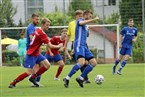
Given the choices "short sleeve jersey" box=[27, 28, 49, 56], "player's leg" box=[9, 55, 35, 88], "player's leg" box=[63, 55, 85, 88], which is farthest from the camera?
"player's leg" box=[9, 55, 35, 88]

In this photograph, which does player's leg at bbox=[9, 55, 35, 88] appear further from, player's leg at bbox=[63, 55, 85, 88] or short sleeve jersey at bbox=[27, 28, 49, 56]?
player's leg at bbox=[63, 55, 85, 88]

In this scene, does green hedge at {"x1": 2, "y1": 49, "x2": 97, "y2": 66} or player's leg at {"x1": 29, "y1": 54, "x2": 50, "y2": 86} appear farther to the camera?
green hedge at {"x1": 2, "y1": 49, "x2": 97, "y2": 66}

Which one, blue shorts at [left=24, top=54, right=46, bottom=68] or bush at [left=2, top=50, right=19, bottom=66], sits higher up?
blue shorts at [left=24, top=54, right=46, bottom=68]

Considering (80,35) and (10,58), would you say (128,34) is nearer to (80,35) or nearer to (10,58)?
(80,35)

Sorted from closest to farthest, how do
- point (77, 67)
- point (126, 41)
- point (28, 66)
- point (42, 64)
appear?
Result: point (77, 67) < point (28, 66) < point (42, 64) < point (126, 41)

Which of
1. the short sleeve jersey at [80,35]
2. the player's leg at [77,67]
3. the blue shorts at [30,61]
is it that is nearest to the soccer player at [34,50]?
the blue shorts at [30,61]

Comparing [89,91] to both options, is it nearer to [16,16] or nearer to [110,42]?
[110,42]

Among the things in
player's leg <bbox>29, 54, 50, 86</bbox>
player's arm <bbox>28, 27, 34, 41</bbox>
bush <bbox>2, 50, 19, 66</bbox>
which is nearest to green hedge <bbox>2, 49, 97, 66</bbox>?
bush <bbox>2, 50, 19, 66</bbox>

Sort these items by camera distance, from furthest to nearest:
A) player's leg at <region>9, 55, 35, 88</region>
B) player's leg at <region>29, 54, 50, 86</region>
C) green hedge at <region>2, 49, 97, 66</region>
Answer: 1. green hedge at <region>2, 49, 97, 66</region>
2. player's leg at <region>29, 54, 50, 86</region>
3. player's leg at <region>9, 55, 35, 88</region>

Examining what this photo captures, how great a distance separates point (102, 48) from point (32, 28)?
22977mm

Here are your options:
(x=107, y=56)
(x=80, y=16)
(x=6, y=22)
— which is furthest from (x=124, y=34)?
(x=6, y=22)

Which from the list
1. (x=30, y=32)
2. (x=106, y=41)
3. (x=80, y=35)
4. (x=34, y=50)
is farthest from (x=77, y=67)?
(x=106, y=41)

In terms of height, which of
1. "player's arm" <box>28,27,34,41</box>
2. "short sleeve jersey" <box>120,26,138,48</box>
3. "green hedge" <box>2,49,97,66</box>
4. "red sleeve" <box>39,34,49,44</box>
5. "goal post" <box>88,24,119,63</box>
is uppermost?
"player's arm" <box>28,27,34,41</box>

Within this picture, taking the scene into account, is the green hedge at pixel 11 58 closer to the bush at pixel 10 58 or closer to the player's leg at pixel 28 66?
the bush at pixel 10 58
